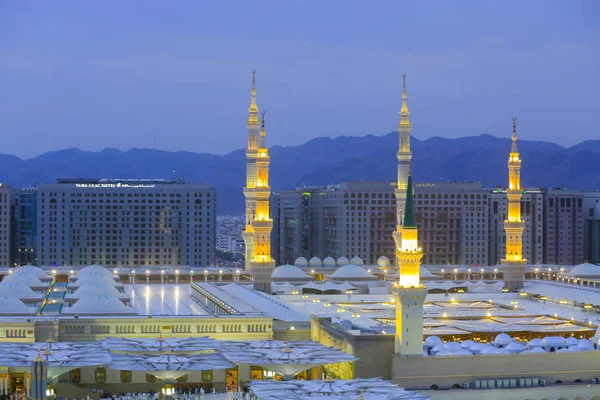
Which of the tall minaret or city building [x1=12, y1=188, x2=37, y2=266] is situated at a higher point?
the tall minaret

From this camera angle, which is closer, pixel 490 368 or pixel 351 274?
pixel 490 368

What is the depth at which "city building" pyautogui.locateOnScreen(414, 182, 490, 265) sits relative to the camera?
476 feet

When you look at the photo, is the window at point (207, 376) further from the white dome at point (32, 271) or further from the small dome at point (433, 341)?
the white dome at point (32, 271)

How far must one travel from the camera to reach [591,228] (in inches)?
6383

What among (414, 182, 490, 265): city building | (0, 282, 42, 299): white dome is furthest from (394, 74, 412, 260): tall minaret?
(414, 182, 490, 265): city building

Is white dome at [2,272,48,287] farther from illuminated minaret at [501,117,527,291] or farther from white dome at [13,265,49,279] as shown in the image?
illuminated minaret at [501,117,527,291]

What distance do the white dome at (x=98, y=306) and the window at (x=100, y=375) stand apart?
6.53 metres

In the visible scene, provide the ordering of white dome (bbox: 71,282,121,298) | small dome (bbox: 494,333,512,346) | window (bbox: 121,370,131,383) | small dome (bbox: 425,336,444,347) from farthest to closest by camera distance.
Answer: white dome (bbox: 71,282,121,298)
window (bbox: 121,370,131,383)
small dome (bbox: 494,333,512,346)
small dome (bbox: 425,336,444,347)

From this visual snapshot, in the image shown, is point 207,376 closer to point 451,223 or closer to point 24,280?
point 24,280

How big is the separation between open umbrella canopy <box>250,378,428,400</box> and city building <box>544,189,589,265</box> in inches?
4629

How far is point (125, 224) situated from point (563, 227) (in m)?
57.8

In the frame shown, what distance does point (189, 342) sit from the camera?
5031 cm

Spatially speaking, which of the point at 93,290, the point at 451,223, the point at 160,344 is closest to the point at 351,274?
the point at 93,290

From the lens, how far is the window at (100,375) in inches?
1955
